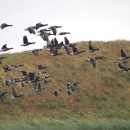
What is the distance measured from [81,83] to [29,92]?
7.56 metres

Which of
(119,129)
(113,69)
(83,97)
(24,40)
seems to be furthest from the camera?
(113,69)

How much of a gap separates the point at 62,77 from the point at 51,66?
2719mm

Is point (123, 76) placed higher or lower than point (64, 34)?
lower

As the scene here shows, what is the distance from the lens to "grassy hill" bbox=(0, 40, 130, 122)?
47625 mm

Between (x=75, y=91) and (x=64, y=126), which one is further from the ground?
(x=64, y=126)

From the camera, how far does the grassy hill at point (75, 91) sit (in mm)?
47625

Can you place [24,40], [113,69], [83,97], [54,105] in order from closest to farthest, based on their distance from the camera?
[24,40], [54,105], [83,97], [113,69]

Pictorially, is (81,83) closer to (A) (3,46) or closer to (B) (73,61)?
(B) (73,61)

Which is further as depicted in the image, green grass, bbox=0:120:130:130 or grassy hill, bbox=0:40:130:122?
grassy hill, bbox=0:40:130:122

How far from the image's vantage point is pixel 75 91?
176 ft

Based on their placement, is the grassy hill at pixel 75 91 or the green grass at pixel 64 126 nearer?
the green grass at pixel 64 126

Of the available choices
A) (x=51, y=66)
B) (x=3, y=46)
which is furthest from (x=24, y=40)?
(x=51, y=66)

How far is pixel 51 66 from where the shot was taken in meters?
58.0

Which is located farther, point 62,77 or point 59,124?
point 62,77
